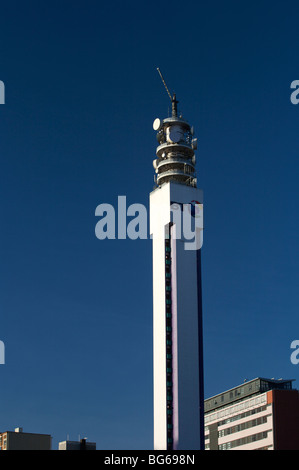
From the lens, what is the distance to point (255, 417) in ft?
500

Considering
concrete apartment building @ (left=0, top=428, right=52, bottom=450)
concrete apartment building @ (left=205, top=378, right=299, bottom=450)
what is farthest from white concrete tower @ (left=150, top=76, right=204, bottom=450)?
concrete apartment building @ (left=0, top=428, right=52, bottom=450)

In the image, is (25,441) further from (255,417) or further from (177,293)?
(255,417)

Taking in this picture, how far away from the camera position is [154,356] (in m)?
143

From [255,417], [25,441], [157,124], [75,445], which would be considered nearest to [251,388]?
[255,417]

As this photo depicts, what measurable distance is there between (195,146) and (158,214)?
15780 millimetres

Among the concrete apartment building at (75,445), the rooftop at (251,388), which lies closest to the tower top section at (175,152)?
the rooftop at (251,388)

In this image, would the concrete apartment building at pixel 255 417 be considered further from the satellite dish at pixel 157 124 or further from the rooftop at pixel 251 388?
the satellite dish at pixel 157 124

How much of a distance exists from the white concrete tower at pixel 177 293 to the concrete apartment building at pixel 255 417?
15.5m

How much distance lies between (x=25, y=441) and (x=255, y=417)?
138ft
